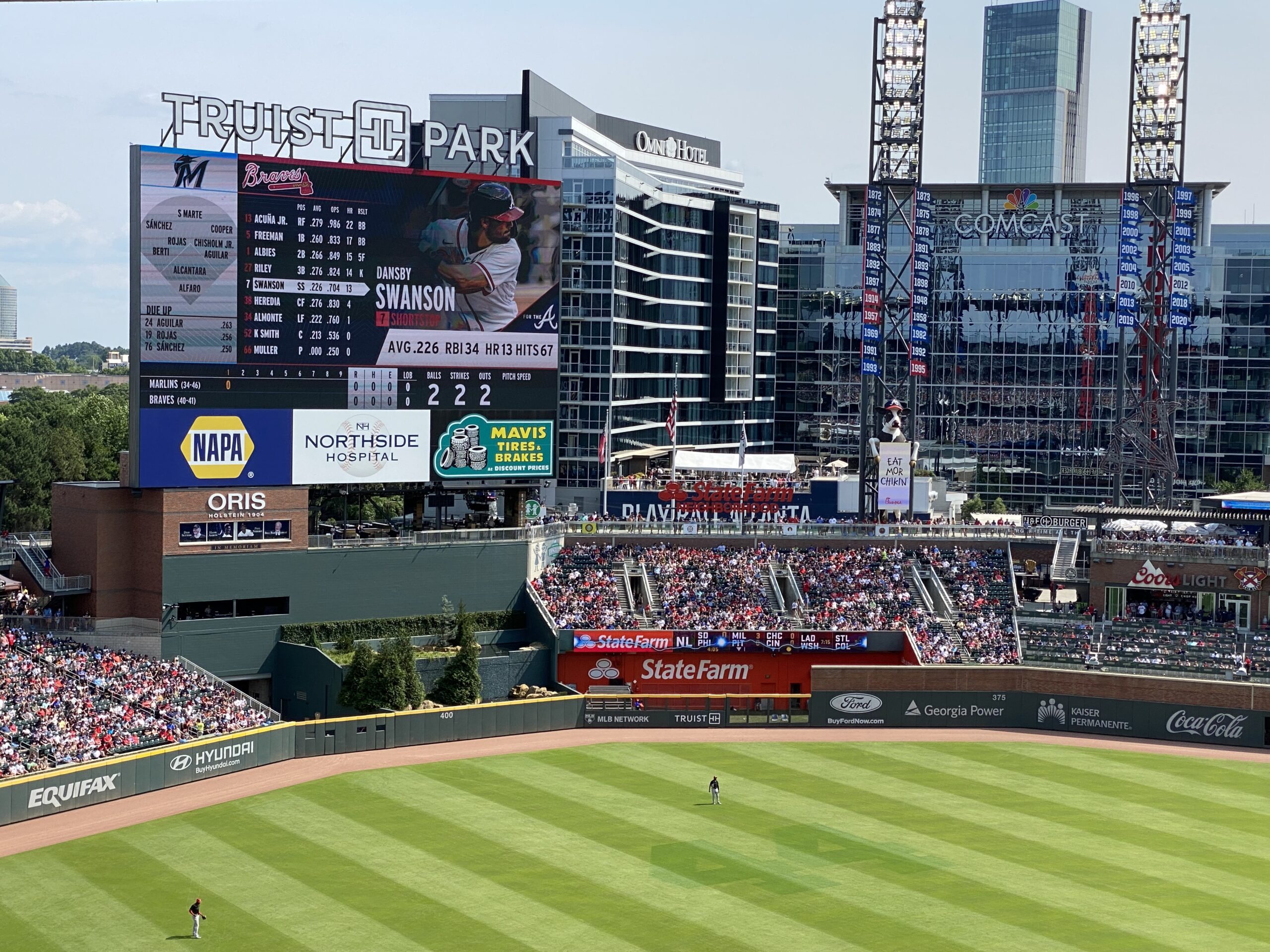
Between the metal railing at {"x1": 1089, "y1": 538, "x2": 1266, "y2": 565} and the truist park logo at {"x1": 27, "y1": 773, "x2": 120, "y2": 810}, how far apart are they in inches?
1784

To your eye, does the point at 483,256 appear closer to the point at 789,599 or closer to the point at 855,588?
the point at 789,599

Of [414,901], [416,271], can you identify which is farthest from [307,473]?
[414,901]

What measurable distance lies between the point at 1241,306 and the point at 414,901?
93.9 meters

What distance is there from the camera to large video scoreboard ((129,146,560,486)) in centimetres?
5622

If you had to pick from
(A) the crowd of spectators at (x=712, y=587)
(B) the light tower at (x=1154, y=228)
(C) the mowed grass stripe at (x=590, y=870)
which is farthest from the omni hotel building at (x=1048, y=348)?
(C) the mowed grass stripe at (x=590, y=870)

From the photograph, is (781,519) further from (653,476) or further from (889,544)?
(653,476)

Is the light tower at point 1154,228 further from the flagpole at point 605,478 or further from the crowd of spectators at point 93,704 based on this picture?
the crowd of spectators at point 93,704

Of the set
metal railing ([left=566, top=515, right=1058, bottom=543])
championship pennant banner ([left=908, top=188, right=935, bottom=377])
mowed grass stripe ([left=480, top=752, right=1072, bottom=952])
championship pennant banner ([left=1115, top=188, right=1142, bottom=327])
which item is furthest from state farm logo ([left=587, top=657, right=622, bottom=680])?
championship pennant banner ([left=1115, top=188, right=1142, bottom=327])

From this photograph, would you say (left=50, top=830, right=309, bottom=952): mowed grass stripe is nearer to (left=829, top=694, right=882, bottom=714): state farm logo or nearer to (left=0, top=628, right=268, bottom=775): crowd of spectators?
(left=0, top=628, right=268, bottom=775): crowd of spectators

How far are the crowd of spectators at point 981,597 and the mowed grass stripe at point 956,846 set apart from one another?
13.1 metres

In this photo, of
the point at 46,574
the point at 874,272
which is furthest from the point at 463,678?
the point at 874,272

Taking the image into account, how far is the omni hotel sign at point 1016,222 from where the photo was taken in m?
118

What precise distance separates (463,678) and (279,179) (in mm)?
20527

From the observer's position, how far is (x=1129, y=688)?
2408 inches
